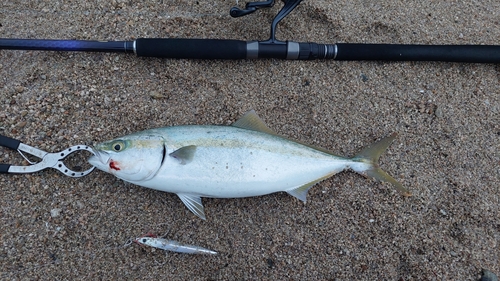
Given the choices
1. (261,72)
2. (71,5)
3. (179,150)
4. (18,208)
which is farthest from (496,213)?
(71,5)

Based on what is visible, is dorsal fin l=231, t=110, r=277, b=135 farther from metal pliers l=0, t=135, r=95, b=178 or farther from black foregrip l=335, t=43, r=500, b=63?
metal pliers l=0, t=135, r=95, b=178

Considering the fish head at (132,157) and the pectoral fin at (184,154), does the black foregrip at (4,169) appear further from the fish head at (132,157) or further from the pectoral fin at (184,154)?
the pectoral fin at (184,154)

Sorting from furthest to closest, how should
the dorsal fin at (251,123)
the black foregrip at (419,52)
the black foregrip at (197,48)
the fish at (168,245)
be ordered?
1. the black foregrip at (419,52)
2. the black foregrip at (197,48)
3. the dorsal fin at (251,123)
4. the fish at (168,245)

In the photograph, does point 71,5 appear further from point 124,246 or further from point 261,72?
point 124,246

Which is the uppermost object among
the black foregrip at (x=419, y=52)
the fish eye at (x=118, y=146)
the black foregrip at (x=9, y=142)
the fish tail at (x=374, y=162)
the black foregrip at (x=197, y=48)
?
the black foregrip at (x=197, y=48)

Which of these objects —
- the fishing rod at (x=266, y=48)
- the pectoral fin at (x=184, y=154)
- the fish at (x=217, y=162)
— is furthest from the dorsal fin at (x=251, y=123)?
the fishing rod at (x=266, y=48)

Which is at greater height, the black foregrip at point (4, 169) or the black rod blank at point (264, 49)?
the black rod blank at point (264, 49)
